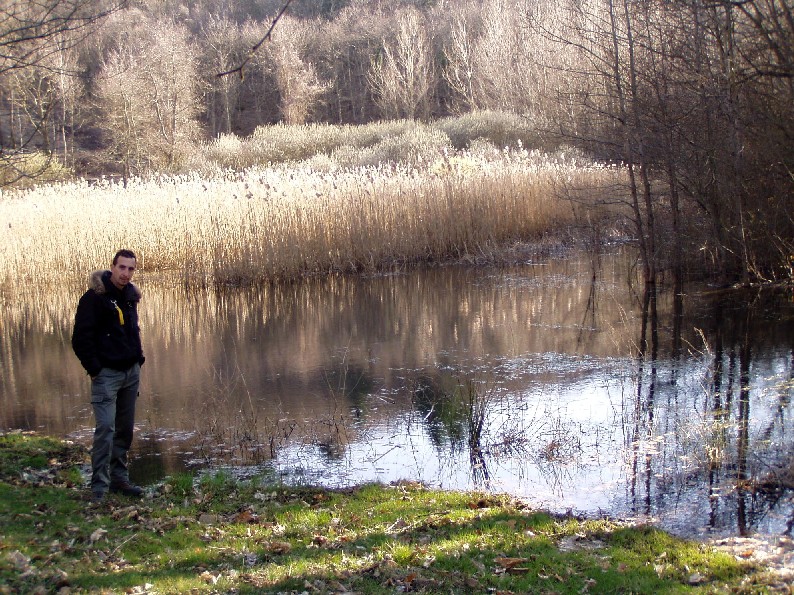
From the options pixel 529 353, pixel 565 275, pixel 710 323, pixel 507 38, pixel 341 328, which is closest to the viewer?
pixel 529 353

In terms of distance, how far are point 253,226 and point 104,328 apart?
1165 cm

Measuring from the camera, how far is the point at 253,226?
58.6 feet

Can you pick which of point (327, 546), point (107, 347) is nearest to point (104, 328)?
point (107, 347)

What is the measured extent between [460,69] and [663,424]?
4112cm

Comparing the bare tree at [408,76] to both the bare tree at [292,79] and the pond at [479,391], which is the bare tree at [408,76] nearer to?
the bare tree at [292,79]

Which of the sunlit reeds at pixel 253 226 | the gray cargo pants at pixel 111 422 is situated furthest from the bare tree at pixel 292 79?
the gray cargo pants at pixel 111 422

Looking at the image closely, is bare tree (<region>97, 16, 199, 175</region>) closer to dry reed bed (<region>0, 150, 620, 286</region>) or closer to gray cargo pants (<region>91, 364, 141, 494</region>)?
dry reed bed (<region>0, 150, 620, 286</region>)

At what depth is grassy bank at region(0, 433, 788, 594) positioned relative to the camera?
470 centimetres

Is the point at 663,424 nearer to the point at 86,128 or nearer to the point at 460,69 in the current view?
the point at 460,69

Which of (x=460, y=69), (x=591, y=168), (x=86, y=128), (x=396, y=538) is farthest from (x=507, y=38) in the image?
(x=396, y=538)

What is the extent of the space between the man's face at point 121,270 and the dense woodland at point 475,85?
1818mm

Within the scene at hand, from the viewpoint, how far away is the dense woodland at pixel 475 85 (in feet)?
38.0

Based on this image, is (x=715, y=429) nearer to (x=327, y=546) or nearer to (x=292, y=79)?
(x=327, y=546)

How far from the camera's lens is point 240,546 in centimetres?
541
